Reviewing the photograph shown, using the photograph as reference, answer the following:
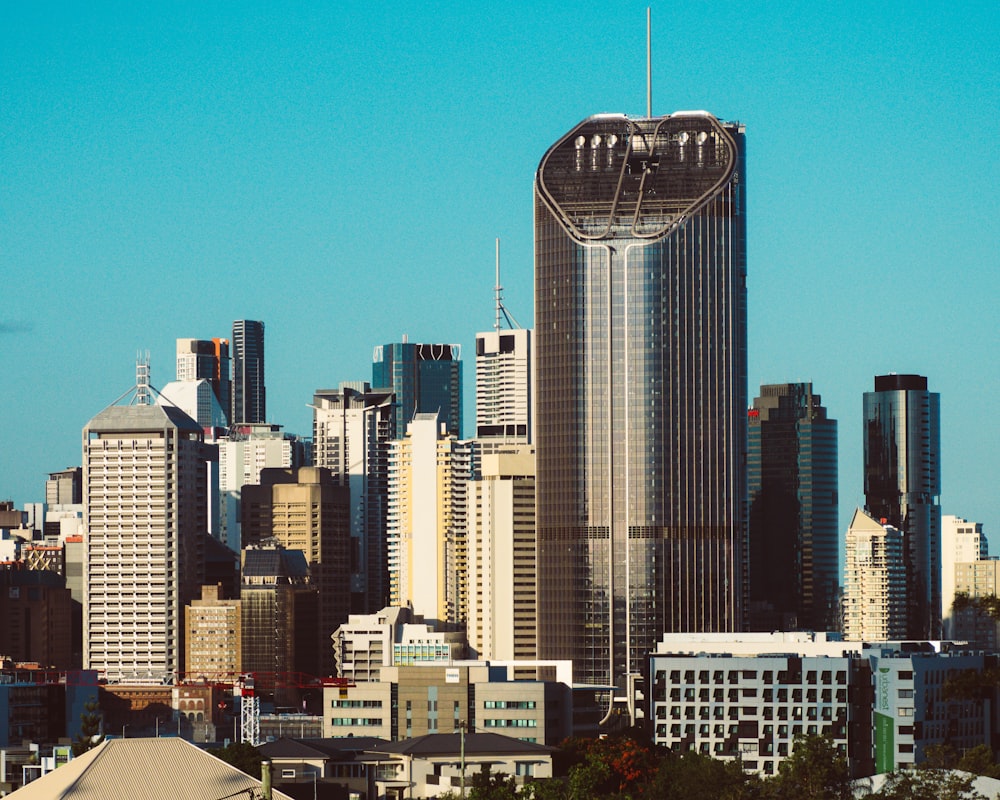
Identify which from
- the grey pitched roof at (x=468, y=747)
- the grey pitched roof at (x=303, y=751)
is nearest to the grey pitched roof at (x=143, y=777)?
the grey pitched roof at (x=303, y=751)

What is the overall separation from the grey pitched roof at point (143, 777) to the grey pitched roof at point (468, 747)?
82.1 metres

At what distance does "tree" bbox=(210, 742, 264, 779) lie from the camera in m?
161

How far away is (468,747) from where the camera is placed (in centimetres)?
18638

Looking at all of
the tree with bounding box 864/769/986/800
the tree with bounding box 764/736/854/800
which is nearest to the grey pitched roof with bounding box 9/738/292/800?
the tree with bounding box 864/769/986/800

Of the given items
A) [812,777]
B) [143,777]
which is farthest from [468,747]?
[143,777]

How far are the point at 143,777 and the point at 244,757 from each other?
6554cm

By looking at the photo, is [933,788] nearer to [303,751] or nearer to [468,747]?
[468,747]

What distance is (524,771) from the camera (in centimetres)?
18762

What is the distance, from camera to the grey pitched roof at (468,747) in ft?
611

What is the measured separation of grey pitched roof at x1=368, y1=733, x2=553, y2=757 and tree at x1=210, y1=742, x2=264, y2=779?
18.5 meters

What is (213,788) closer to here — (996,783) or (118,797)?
(118,797)

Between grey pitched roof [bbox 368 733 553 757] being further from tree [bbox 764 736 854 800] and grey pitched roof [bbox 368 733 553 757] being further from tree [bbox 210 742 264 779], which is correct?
tree [bbox 764 736 854 800]

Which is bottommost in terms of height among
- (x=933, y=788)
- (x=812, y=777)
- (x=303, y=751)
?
(x=303, y=751)

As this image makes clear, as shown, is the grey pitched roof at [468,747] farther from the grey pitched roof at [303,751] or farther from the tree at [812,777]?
the tree at [812,777]
